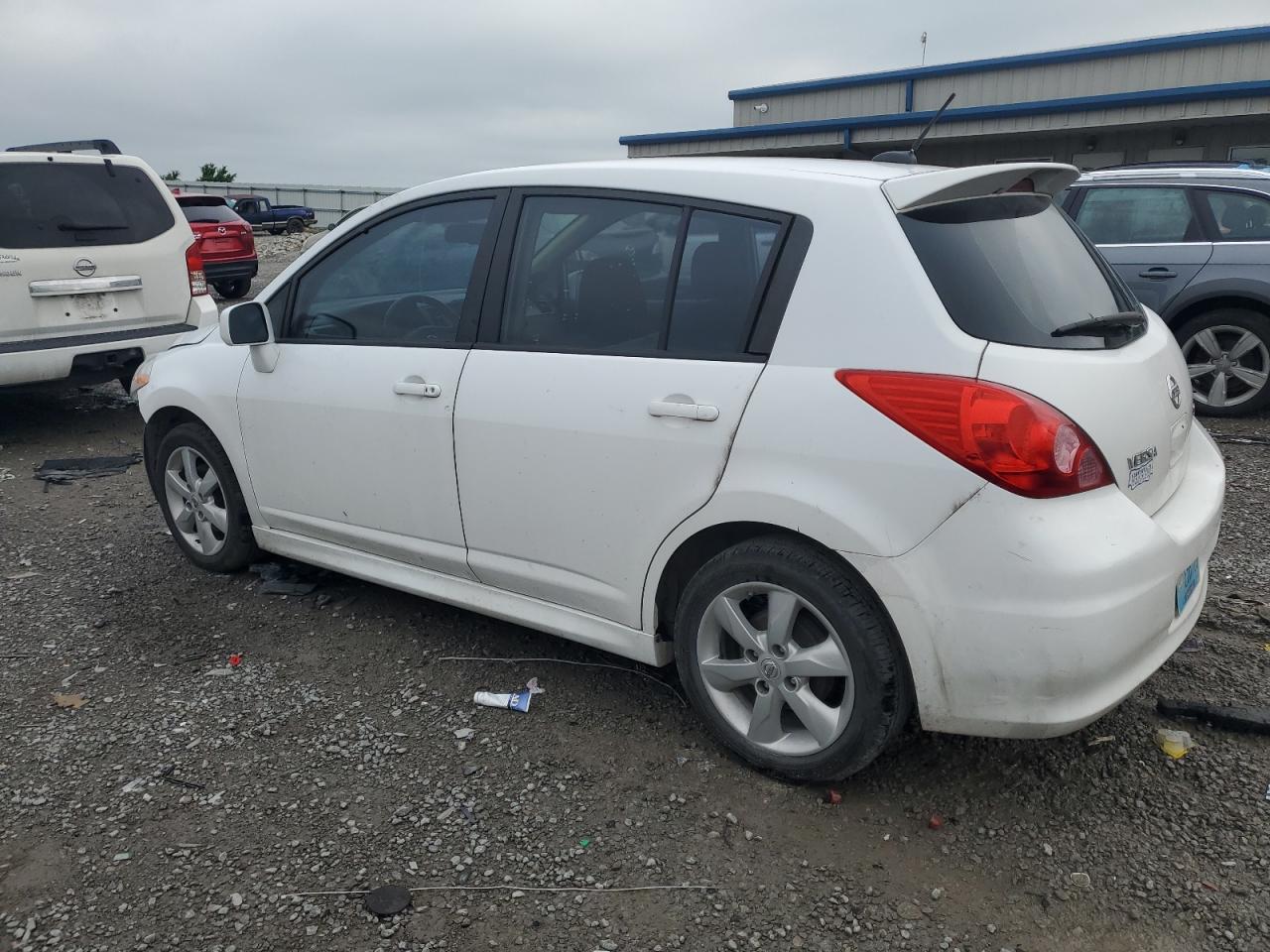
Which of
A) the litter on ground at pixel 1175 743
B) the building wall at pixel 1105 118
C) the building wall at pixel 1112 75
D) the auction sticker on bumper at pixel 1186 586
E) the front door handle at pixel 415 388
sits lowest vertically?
the litter on ground at pixel 1175 743

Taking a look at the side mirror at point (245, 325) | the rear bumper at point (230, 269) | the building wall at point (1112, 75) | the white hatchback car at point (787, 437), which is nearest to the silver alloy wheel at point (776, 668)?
the white hatchback car at point (787, 437)

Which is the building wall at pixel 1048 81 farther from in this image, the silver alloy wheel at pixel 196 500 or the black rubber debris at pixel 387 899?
the black rubber debris at pixel 387 899

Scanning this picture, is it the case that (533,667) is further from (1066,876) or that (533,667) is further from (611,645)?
(1066,876)

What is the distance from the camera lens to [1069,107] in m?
19.9

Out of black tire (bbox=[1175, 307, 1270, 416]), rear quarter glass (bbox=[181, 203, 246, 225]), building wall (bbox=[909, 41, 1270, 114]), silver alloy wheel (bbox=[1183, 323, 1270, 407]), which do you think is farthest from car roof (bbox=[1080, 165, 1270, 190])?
rear quarter glass (bbox=[181, 203, 246, 225])

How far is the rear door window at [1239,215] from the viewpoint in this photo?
24.5 feet

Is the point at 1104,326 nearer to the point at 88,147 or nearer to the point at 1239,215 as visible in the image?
the point at 1239,215

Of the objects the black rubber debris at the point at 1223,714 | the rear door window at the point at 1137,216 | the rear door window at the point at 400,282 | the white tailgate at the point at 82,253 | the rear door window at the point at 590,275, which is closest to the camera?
the rear door window at the point at 590,275

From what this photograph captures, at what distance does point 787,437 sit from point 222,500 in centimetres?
310

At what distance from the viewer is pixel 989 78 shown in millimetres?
21953

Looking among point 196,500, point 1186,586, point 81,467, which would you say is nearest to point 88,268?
point 81,467

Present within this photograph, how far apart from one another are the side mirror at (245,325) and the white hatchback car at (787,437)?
0.31 meters

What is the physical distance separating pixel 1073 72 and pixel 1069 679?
856 inches

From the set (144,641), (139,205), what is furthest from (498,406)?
(139,205)
